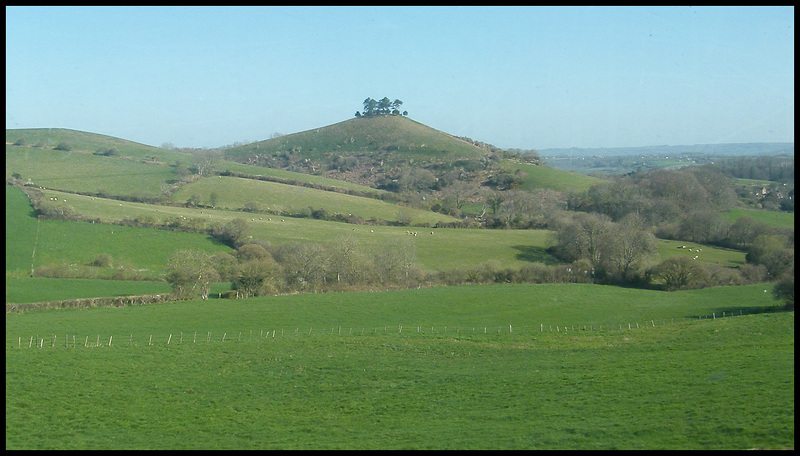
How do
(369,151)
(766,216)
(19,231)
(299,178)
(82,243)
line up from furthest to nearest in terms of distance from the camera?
(369,151) < (299,178) < (766,216) < (82,243) < (19,231)

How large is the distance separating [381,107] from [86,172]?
89.8 m

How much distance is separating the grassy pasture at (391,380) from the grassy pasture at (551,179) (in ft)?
192

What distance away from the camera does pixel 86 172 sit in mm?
79875

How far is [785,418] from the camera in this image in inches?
543

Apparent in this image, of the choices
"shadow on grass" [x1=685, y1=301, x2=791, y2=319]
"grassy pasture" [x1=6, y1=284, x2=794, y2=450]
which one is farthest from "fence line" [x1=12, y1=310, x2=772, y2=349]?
"grassy pasture" [x1=6, y1=284, x2=794, y2=450]

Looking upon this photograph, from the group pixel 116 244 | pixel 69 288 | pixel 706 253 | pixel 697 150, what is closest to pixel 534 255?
pixel 706 253

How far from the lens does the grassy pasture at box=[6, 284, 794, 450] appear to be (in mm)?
15125

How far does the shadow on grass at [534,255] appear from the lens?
5950cm

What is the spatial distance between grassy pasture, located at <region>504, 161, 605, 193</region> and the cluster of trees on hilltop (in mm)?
53932

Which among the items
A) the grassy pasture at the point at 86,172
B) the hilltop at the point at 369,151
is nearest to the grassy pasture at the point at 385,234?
the grassy pasture at the point at 86,172

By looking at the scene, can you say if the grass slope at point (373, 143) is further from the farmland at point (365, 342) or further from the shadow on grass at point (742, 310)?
the shadow on grass at point (742, 310)

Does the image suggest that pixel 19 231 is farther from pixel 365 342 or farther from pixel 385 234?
pixel 365 342

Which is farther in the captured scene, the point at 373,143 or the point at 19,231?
the point at 373,143

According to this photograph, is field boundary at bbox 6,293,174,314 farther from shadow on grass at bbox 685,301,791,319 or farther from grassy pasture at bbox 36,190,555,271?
shadow on grass at bbox 685,301,791,319
